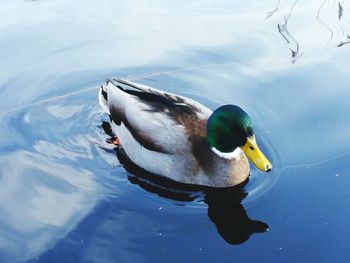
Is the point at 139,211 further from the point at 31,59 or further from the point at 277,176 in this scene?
the point at 31,59

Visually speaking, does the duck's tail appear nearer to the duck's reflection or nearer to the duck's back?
the duck's back

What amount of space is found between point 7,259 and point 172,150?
4.71ft

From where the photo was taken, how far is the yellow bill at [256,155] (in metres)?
4.38

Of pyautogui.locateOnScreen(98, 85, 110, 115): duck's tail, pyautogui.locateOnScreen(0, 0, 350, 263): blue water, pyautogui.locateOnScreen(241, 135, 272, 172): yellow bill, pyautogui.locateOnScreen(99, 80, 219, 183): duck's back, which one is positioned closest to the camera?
pyautogui.locateOnScreen(0, 0, 350, 263): blue water

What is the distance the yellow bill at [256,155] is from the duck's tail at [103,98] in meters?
1.50

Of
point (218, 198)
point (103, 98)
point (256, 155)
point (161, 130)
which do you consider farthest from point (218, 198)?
point (103, 98)

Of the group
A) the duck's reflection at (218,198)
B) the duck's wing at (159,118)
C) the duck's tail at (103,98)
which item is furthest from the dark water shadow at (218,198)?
the duck's tail at (103,98)

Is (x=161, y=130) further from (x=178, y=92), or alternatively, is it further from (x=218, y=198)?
(x=178, y=92)

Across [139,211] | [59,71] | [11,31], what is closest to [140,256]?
[139,211]

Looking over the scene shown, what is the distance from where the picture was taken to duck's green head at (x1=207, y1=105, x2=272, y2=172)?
14.5ft

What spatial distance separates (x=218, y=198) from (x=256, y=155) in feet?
1.51

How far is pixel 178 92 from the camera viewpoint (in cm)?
593

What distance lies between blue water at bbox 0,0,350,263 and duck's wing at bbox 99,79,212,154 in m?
0.30

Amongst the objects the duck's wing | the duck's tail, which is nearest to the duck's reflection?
the duck's wing
